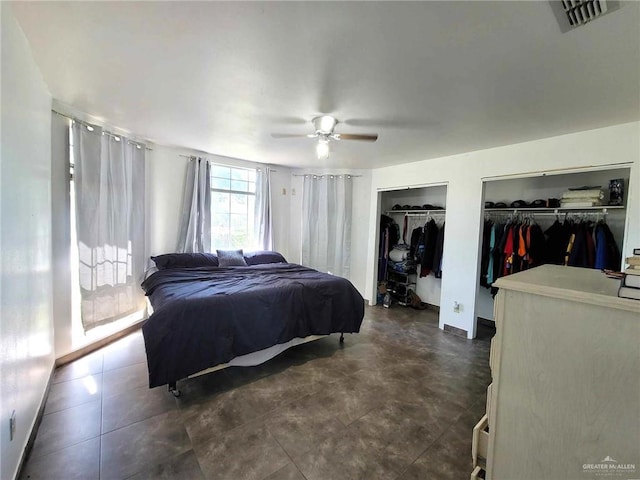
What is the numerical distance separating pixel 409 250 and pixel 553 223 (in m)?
1.97

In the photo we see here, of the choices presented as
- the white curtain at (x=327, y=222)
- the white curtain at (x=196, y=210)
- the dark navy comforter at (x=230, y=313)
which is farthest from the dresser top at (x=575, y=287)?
the white curtain at (x=196, y=210)

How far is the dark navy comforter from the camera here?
1.94 m

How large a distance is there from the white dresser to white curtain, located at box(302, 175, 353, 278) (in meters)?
3.72

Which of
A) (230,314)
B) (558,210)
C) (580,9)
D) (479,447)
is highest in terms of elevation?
(580,9)

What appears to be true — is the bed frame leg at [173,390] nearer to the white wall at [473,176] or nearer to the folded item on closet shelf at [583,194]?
the white wall at [473,176]

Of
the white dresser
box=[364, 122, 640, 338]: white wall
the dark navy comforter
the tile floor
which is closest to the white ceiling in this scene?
box=[364, 122, 640, 338]: white wall

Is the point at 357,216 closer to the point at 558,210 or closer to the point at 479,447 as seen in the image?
the point at 558,210

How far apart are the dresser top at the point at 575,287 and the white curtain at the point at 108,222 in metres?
3.43

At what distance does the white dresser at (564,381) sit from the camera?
2.41 feet

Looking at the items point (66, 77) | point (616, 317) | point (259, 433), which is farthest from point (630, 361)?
point (66, 77)

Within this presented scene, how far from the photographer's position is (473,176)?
3357 millimetres

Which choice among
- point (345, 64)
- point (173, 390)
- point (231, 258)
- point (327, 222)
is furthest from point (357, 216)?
point (173, 390)

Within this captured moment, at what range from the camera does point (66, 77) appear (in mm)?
1912

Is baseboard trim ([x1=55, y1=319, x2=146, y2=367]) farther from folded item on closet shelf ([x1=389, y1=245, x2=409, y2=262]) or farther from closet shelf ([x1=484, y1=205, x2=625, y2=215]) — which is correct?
closet shelf ([x1=484, y1=205, x2=625, y2=215])
